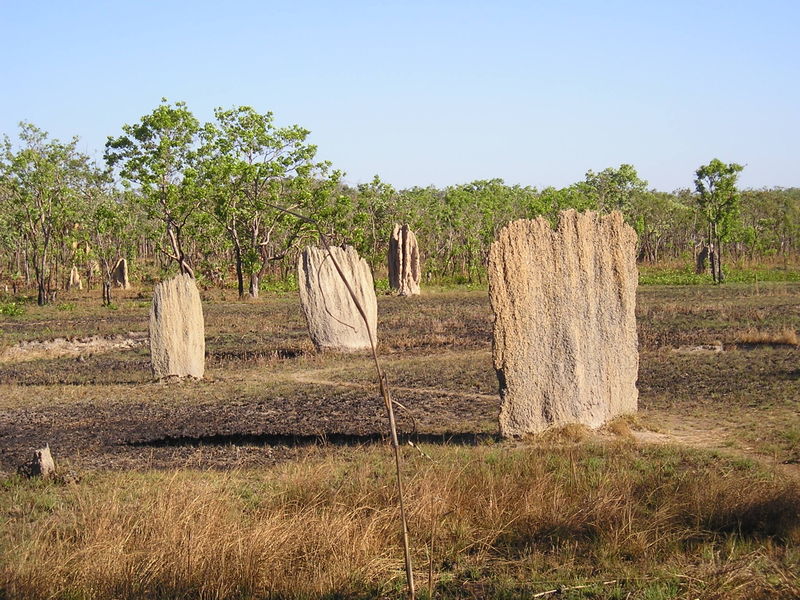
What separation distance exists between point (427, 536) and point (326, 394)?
10.4m

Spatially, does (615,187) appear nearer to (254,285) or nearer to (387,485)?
(254,285)

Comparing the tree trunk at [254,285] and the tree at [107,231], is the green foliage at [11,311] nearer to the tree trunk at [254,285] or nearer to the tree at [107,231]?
the tree at [107,231]

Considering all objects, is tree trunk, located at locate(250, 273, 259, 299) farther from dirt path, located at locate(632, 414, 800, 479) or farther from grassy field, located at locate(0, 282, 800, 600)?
dirt path, located at locate(632, 414, 800, 479)

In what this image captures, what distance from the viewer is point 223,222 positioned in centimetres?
4272

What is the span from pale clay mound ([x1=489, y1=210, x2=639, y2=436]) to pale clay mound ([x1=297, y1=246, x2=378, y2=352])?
1009cm

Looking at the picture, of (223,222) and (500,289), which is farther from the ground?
(223,222)

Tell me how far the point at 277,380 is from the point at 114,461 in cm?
768

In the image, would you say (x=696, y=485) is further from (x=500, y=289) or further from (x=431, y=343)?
(x=431, y=343)

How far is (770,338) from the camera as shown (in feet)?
74.4

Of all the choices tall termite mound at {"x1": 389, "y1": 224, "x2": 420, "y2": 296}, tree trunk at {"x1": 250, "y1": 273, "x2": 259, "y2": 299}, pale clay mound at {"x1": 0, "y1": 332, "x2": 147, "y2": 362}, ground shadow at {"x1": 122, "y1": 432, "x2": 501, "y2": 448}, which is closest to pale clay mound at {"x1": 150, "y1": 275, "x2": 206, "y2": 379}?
ground shadow at {"x1": 122, "y1": 432, "x2": 501, "y2": 448}

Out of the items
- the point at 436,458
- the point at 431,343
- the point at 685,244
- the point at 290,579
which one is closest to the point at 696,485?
the point at 436,458

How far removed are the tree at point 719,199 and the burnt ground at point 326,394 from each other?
1594 centimetres

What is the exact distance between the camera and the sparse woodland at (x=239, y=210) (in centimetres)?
4066

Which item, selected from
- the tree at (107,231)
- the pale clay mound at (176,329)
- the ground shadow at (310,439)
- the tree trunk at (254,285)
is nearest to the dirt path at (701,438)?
the ground shadow at (310,439)
